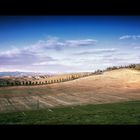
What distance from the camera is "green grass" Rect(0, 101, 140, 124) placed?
3.48 meters

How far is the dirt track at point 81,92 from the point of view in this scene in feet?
12.2

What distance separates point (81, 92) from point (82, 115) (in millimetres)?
424

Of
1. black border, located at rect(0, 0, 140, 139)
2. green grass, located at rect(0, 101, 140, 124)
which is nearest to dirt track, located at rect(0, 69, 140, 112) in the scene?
green grass, located at rect(0, 101, 140, 124)

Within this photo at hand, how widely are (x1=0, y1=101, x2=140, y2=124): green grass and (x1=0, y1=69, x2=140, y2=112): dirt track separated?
0.11 meters

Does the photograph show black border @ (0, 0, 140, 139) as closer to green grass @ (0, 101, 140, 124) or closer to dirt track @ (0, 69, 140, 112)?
green grass @ (0, 101, 140, 124)

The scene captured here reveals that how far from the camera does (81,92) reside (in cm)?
388

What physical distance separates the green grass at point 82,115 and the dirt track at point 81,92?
Result: 0.35 feet
